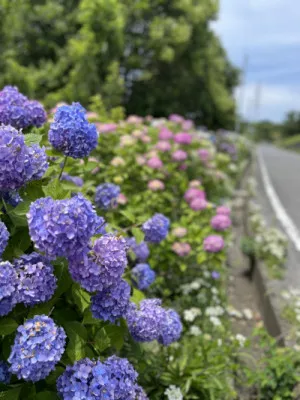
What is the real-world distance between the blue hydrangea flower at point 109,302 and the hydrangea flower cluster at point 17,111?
98cm

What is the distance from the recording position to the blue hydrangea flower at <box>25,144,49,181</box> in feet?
5.37

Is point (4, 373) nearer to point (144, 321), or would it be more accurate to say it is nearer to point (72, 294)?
point (72, 294)

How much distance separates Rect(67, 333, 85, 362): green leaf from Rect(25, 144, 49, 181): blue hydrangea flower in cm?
58

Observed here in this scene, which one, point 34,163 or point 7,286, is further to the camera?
point 34,163

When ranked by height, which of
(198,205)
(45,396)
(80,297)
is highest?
(80,297)

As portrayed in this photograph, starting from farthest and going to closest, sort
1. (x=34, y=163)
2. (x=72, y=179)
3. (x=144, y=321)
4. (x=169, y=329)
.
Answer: (x=72, y=179) → (x=169, y=329) → (x=144, y=321) → (x=34, y=163)

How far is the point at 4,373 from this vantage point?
1591 millimetres

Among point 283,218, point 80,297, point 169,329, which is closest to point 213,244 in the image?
point 169,329

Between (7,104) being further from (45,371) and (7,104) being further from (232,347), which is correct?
(232,347)

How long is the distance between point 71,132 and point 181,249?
200 centimetres

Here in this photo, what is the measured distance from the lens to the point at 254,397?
9.73ft

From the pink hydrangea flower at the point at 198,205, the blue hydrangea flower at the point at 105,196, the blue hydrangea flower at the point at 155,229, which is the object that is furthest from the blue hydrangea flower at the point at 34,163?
the pink hydrangea flower at the point at 198,205

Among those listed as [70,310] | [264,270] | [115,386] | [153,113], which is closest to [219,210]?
[264,270]

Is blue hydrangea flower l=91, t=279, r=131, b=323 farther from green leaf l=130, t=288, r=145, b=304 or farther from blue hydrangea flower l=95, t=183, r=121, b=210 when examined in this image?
blue hydrangea flower l=95, t=183, r=121, b=210
